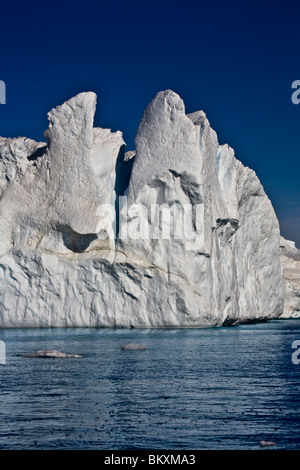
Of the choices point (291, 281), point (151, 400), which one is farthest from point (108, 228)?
point (291, 281)

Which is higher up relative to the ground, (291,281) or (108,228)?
(108,228)

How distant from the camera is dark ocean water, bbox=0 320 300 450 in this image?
33.0 ft

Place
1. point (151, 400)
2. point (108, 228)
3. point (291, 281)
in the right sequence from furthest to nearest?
point (291, 281), point (108, 228), point (151, 400)

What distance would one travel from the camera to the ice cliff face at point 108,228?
1275 inches

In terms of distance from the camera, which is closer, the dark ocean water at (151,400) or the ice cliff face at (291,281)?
the dark ocean water at (151,400)

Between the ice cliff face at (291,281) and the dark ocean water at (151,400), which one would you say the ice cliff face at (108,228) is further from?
the ice cliff face at (291,281)

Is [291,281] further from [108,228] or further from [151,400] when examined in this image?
[151,400]

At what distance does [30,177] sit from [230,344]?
13.8m

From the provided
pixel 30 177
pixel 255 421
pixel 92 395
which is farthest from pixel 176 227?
pixel 255 421

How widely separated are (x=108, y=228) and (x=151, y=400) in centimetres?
2048

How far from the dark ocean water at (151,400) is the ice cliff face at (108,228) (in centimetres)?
930

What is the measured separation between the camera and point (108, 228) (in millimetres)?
33188

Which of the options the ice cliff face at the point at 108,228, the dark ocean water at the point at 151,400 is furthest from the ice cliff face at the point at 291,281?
the dark ocean water at the point at 151,400

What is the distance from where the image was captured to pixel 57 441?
994cm
